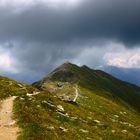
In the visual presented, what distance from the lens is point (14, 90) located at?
6988 cm

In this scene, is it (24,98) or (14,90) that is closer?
(24,98)

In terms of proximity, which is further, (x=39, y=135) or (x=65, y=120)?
(x=65, y=120)

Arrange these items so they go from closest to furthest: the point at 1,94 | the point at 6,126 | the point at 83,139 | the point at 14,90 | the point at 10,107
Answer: the point at 83,139
the point at 6,126
the point at 10,107
the point at 1,94
the point at 14,90

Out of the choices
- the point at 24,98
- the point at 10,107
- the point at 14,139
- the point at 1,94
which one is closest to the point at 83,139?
the point at 14,139

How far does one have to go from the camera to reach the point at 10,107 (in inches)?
2042

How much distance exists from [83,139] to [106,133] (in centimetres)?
815

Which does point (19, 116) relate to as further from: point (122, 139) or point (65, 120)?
point (122, 139)

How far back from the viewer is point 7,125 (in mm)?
42812

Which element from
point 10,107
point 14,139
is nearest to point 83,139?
point 14,139

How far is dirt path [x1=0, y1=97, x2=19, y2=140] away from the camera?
38.0 m

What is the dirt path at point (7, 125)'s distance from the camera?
3803cm

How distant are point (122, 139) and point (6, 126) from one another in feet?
43.6

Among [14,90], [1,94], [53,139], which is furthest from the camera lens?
[14,90]

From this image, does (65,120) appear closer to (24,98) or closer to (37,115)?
(37,115)
